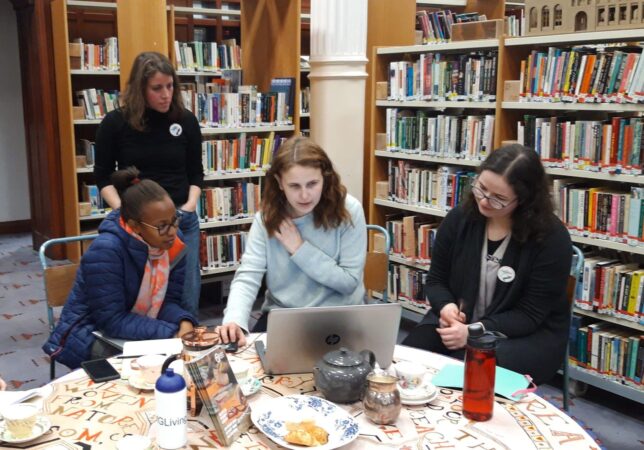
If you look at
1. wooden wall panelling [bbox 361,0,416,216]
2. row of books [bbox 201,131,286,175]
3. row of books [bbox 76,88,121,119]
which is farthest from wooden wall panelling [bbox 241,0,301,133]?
row of books [bbox 76,88,121,119]

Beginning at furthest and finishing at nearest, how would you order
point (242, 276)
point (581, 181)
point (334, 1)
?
point (334, 1) → point (581, 181) → point (242, 276)

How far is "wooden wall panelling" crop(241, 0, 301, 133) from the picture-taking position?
4477 mm

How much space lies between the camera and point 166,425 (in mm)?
1307

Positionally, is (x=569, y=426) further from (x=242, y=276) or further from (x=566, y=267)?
(x=242, y=276)

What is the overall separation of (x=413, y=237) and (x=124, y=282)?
2207 mm

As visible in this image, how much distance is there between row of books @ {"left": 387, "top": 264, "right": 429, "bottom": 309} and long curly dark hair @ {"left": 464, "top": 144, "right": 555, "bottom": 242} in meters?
1.80

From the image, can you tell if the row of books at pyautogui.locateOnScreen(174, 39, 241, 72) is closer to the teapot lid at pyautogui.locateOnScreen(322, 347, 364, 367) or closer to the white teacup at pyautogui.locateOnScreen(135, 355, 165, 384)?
the white teacup at pyautogui.locateOnScreen(135, 355, 165, 384)

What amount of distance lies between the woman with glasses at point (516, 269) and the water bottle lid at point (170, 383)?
1.01 meters

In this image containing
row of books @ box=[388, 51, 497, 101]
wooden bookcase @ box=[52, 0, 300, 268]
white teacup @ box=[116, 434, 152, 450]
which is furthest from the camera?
wooden bookcase @ box=[52, 0, 300, 268]

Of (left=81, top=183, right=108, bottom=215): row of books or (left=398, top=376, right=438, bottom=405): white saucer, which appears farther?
(left=81, top=183, right=108, bottom=215): row of books

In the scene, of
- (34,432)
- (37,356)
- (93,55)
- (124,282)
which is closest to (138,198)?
(124,282)

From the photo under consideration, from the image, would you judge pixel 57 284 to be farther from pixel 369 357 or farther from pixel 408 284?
pixel 408 284

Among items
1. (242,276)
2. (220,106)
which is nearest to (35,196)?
(220,106)

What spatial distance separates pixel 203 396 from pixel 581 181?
252 centimetres
